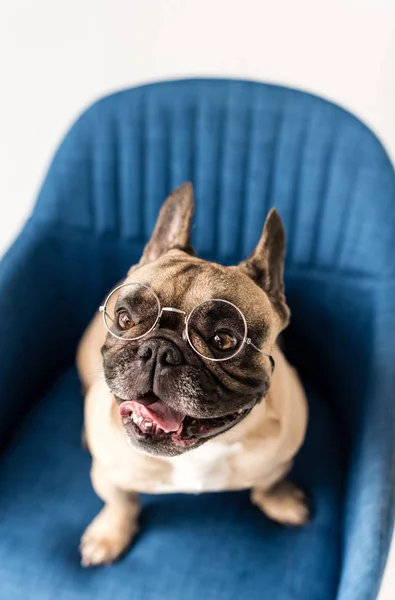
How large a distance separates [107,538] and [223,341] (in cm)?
53

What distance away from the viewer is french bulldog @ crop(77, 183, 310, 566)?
0.94 metres

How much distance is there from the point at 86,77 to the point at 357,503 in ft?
4.36

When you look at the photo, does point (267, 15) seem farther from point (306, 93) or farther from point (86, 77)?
point (86, 77)

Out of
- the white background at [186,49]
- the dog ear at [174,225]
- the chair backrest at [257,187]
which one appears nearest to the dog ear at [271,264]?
the dog ear at [174,225]

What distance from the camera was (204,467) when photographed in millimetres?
1124

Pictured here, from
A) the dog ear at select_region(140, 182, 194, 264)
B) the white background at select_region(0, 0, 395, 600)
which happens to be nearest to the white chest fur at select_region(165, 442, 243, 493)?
the dog ear at select_region(140, 182, 194, 264)

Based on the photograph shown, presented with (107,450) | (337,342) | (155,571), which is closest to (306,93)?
(337,342)

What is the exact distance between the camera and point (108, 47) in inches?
66.0

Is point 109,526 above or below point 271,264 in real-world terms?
below

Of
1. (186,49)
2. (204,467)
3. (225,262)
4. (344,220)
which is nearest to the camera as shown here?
(204,467)

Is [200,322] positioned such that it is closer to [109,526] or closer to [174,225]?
[174,225]

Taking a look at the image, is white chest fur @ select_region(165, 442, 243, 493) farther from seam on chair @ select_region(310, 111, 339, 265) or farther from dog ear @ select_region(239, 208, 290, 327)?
seam on chair @ select_region(310, 111, 339, 265)

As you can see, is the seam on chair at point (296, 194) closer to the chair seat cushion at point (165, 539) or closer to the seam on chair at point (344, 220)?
the seam on chair at point (344, 220)

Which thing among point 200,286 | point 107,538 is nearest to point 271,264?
point 200,286
